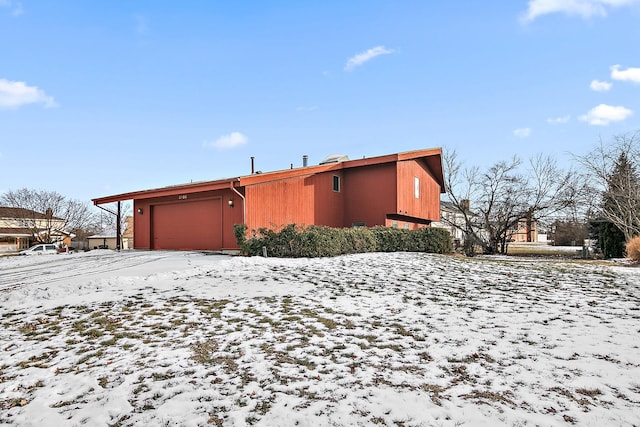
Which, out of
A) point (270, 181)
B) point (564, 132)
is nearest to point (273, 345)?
point (270, 181)

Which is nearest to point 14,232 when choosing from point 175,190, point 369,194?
point 175,190

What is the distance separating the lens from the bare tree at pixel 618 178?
15.2 metres

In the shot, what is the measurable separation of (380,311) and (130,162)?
18041 millimetres

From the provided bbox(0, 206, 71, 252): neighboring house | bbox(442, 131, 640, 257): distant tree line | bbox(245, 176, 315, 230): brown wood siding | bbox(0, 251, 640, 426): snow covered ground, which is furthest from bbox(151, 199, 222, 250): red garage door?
bbox(0, 206, 71, 252): neighboring house

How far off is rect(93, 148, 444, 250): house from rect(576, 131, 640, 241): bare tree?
24.4 ft

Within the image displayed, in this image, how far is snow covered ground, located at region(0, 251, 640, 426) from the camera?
8.29 ft

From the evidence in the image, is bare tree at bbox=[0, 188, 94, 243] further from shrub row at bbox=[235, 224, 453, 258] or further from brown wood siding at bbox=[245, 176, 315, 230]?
shrub row at bbox=[235, 224, 453, 258]

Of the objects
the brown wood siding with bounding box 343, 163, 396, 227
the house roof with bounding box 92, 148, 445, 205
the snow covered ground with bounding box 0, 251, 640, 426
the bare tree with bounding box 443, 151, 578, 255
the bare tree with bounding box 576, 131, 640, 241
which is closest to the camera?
the snow covered ground with bounding box 0, 251, 640, 426

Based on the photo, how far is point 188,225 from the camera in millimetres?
15305

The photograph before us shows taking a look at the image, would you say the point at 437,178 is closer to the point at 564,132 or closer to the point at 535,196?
the point at 535,196

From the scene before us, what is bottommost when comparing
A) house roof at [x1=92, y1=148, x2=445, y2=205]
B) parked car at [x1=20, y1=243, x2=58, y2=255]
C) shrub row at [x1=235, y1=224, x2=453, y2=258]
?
parked car at [x1=20, y1=243, x2=58, y2=255]

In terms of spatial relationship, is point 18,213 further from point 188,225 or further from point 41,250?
point 188,225

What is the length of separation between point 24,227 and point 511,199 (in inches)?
1596

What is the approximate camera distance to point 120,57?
12.5 meters
